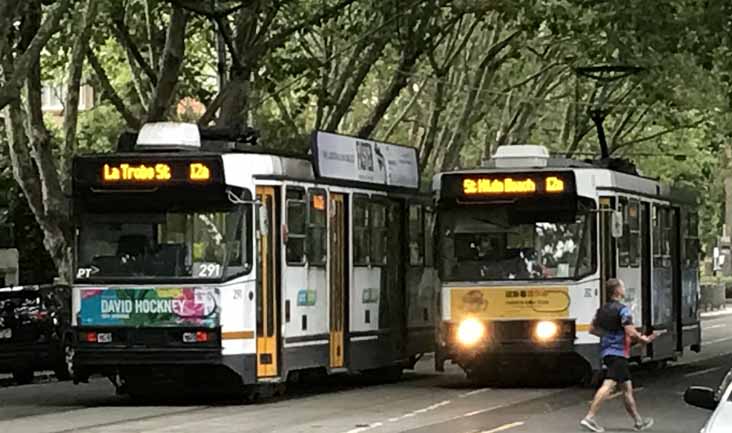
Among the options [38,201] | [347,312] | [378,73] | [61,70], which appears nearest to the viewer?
[347,312]

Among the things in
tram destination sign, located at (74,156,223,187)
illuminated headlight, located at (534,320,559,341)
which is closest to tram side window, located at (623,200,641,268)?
illuminated headlight, located at (534,320,559,341)

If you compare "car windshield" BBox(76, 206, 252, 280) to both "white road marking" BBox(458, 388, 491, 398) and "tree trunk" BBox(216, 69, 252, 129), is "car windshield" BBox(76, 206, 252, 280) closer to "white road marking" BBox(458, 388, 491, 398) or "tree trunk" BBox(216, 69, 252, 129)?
"white road marking" BBox(458, 388, 491, 398)

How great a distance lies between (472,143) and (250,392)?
35850 mm

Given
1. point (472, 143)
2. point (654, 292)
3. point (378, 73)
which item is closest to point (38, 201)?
point (654, 292)

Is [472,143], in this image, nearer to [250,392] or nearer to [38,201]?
[38,201]

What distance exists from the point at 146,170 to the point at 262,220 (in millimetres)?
1641

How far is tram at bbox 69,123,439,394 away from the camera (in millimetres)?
22078

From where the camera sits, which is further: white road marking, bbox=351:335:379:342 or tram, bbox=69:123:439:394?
white road marking, bbox=351:335:379:342

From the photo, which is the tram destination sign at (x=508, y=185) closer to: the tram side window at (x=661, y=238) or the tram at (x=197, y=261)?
the tram at (x=197, y=261)

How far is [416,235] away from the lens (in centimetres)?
2812

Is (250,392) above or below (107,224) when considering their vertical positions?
below

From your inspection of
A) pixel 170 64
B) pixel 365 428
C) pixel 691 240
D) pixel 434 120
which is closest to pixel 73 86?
pixel 170 64

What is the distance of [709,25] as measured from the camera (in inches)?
1011

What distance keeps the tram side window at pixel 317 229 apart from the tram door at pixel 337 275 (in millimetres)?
233
